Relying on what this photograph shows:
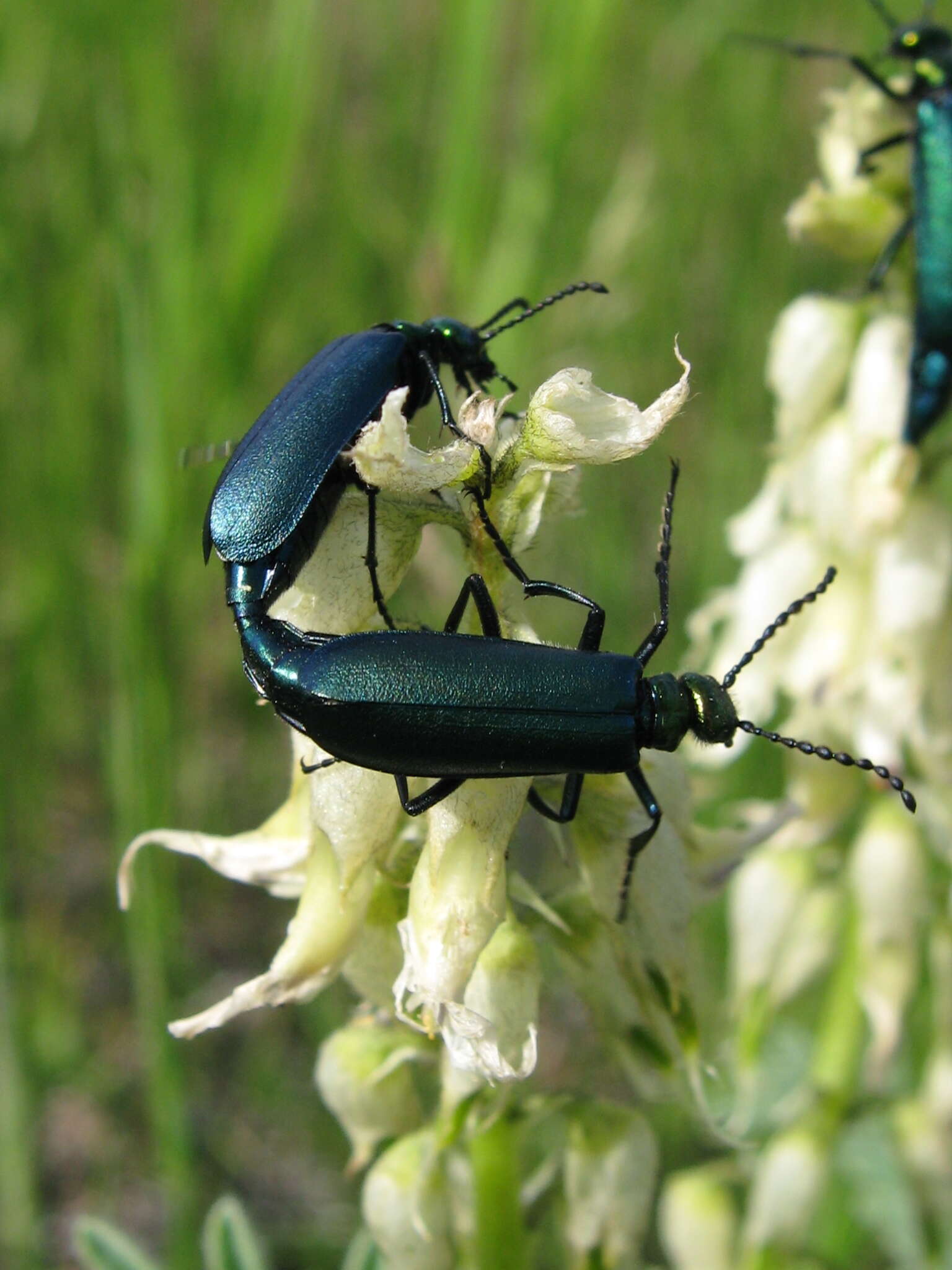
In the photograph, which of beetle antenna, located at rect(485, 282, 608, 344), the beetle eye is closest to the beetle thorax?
beetle antenna, located at rect(485, 282, 608, 344)

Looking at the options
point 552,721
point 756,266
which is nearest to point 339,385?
point 552,721

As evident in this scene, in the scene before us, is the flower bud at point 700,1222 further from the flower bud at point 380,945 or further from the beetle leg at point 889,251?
the beetle leg at point 889,251

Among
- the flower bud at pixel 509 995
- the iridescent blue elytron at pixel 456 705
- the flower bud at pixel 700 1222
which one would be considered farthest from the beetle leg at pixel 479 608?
the flower bud at pixel 700 1222

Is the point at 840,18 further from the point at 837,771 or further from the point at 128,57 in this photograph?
the point at 837,771

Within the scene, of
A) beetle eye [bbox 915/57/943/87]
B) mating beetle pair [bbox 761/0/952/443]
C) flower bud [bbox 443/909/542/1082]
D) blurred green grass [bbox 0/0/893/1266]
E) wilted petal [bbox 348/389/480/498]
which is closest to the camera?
wilted petal [bbox 348/389/480/498]

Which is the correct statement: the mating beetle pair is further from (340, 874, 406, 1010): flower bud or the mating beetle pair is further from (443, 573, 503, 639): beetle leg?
(340, 874, 406, 1010): flower bud
